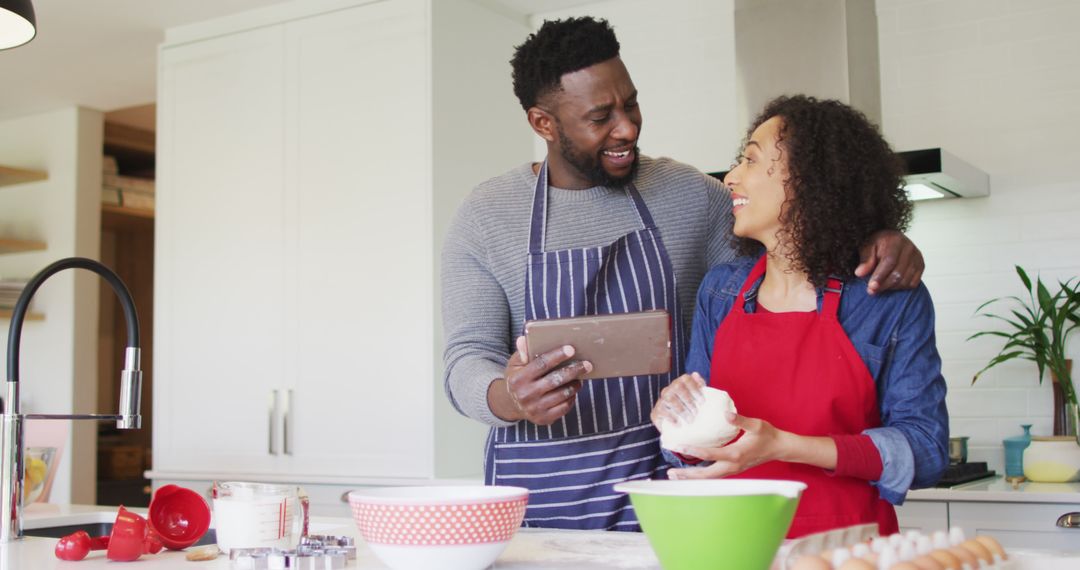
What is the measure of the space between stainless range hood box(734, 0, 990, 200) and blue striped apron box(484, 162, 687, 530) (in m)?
1.25

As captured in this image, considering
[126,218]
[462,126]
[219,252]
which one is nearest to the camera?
[462,126]

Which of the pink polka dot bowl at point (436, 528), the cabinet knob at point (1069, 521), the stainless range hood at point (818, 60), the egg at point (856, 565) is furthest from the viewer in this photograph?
the stainless range hood at point (818, 60)

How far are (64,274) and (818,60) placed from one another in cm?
400

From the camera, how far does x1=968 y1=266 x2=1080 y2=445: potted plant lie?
124 inches

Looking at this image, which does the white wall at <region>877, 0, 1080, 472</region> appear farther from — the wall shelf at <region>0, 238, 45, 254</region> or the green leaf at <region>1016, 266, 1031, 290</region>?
the wall shelf at <region>0, 238, 45, 254</region>

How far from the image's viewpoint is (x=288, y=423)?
396 centimetres

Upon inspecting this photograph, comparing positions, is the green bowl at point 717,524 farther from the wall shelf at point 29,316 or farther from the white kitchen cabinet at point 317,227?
the wall shelf at point 29,316

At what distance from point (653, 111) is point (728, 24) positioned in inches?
15.9

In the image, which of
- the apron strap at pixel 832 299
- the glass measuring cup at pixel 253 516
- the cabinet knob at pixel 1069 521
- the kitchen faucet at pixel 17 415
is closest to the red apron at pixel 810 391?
the apron strap at pixel 832 299

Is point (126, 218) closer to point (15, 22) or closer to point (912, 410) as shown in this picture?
point (15, 22)

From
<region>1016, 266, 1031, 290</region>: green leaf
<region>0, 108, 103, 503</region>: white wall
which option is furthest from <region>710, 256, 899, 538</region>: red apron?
<region>0, 108, 103, 503</region>: white wall

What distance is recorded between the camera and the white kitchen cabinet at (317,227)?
3713 millimetres

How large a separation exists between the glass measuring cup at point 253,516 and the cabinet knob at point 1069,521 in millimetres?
2009

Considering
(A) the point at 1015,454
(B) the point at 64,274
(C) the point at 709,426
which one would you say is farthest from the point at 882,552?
(B) the point at 64,274
